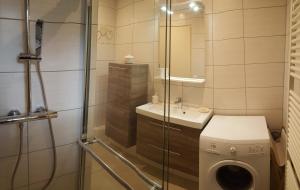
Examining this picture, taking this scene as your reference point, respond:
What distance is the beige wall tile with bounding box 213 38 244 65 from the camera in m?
2.19

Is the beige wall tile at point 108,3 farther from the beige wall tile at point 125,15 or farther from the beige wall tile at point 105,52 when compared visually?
the beige wall tile at point 105,52

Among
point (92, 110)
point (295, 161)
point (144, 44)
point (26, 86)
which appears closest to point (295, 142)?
point (295, 161)

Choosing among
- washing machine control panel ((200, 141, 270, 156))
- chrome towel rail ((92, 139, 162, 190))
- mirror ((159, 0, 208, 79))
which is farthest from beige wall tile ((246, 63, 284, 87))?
chrome towel rail ((92, 139, 162, 190))

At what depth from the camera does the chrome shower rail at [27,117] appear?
1.13 m

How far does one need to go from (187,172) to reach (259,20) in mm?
1646

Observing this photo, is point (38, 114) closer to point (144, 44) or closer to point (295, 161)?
point (144, 44)

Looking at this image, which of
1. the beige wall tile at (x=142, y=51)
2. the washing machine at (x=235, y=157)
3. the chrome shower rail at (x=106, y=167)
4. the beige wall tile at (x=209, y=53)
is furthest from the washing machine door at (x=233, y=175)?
the beige wall tile at (x=209, y=53)

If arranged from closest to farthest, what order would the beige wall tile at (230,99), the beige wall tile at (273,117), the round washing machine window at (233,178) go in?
the round washing machine window at (233,178) → the beige wall tile at (273,117) → the beige wall tile at (230,99)

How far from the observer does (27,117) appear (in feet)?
3.93

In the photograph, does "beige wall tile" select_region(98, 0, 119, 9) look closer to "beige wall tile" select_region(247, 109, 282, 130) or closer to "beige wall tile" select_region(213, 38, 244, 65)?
"beige wall tile" select_region(213, 38, 244, 65)

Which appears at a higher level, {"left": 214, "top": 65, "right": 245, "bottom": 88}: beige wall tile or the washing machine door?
{"left": 214, "top": 65, "right": 245, "bottom": 88}: beige wall tile

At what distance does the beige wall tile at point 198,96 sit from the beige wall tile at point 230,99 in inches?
2.6

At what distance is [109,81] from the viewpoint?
1.38 m

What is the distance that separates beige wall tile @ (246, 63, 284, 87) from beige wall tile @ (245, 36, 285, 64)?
0.06m
